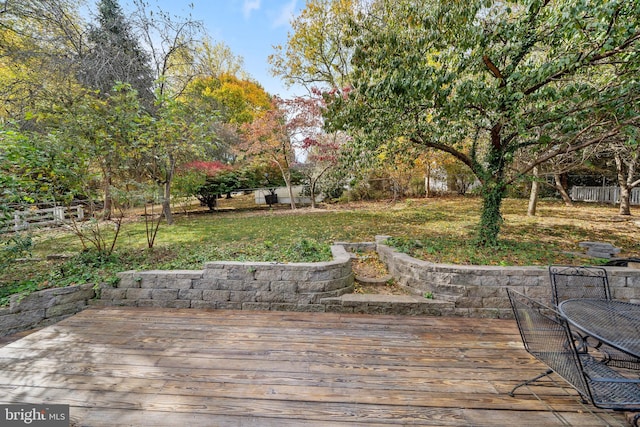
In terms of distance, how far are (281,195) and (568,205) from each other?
38.5 ft

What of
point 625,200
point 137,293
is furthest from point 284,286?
point 625,200

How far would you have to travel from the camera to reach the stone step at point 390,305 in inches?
112

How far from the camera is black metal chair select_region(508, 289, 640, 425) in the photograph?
1257mm

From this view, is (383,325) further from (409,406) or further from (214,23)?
(214,23)

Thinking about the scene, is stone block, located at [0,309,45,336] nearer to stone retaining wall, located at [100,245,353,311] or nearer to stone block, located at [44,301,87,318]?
stone block, located at [44,301,87,318]

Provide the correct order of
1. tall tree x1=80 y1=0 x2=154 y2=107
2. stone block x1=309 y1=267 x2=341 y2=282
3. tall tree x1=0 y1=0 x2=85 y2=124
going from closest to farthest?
1. stone block x1=309 y1=267 x2=341 y2=282
2. tall tree x1=0 y1=0 x2=85 y2=124
3. tall tree x1=80 y1=0 x2=154 y2=107

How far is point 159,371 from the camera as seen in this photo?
1.93 m

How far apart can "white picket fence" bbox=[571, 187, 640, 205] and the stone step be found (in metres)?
12.5

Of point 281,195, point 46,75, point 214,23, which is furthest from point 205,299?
point 281,195

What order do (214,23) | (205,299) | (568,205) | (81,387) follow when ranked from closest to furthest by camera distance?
(81,387) < (205,299) < (214,23) < (568,205)

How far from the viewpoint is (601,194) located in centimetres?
1062

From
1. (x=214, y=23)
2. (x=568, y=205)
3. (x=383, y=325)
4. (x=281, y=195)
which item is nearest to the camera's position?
(x=383, y=325)

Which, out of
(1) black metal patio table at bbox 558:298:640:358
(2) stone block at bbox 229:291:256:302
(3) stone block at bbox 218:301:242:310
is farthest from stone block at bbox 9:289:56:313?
(1) black metal patio table at bbox 558:298:640:358

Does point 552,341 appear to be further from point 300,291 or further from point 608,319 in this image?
point 300,291
